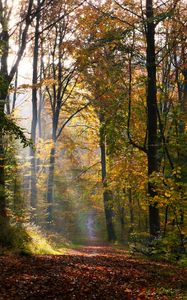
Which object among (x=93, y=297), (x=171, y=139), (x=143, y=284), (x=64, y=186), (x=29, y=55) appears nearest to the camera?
(x=93, y=297)

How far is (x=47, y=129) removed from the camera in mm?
45375

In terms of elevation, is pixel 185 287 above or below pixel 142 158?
below

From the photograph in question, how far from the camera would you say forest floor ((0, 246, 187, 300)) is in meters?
5.88

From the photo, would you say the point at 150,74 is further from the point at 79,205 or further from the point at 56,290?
the point at 79,205

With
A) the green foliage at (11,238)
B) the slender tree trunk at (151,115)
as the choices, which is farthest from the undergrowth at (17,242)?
the slender tree trunk at (151,115)

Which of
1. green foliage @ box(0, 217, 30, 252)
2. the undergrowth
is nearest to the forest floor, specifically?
the undergrowth

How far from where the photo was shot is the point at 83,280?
22.4 feet

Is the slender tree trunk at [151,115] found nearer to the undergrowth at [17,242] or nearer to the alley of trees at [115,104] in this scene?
the alley of trees at [115,104]

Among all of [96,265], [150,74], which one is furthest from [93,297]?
[150,74]

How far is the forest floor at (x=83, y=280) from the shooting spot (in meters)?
5.88

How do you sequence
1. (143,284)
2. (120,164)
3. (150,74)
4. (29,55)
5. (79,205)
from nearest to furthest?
(143,284)
(150,74)
(120,164)
(29,55)
(79,205)

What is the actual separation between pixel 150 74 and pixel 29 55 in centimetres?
1157

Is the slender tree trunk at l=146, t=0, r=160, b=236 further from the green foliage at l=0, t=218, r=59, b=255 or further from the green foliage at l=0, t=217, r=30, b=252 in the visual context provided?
the green foliage at l=0, t=217, r=30, b=252

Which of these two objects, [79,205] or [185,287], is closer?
[185,287]
